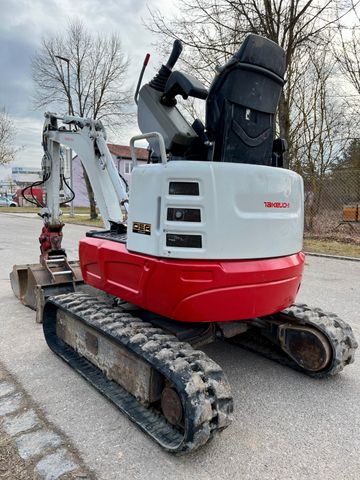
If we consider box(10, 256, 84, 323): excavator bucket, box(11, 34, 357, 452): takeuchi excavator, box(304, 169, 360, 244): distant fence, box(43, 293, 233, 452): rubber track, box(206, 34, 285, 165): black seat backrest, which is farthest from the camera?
box(304, 169, 360, 244): distant fence

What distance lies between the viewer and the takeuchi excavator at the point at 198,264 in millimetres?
2461

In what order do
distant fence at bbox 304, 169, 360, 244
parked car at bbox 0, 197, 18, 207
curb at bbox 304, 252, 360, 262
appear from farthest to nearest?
parked car at bbox 0, 197, 18, 207
distant fence at bbox 304, 169, 360, 244
curb at bbox 304, 252, 360, 262

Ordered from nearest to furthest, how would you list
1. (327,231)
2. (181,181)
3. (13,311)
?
1. (181,181)
2. (13,311)
3. (327,231)

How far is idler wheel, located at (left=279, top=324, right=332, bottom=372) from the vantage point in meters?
3.11

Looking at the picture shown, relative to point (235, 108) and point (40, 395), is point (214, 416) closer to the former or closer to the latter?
point (40, 395)

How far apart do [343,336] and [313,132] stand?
1198 cm

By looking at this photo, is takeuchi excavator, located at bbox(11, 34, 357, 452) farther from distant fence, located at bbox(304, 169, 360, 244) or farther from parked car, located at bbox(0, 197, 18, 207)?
parked car, located at bbox(0, 197, 18, 207)

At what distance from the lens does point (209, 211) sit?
8.11ft

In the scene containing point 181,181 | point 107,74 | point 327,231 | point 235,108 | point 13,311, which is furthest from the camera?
point 107,74

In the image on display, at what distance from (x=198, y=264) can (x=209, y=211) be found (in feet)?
1.13

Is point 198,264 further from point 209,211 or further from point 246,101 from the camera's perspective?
point 246,101

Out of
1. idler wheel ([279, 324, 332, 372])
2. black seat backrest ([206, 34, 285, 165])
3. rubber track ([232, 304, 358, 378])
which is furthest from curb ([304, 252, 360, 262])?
black seat backrest ([206, 34, 285, 165])

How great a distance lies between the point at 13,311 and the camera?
4973 millimetres

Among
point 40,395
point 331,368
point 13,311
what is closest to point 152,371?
point 40,395
